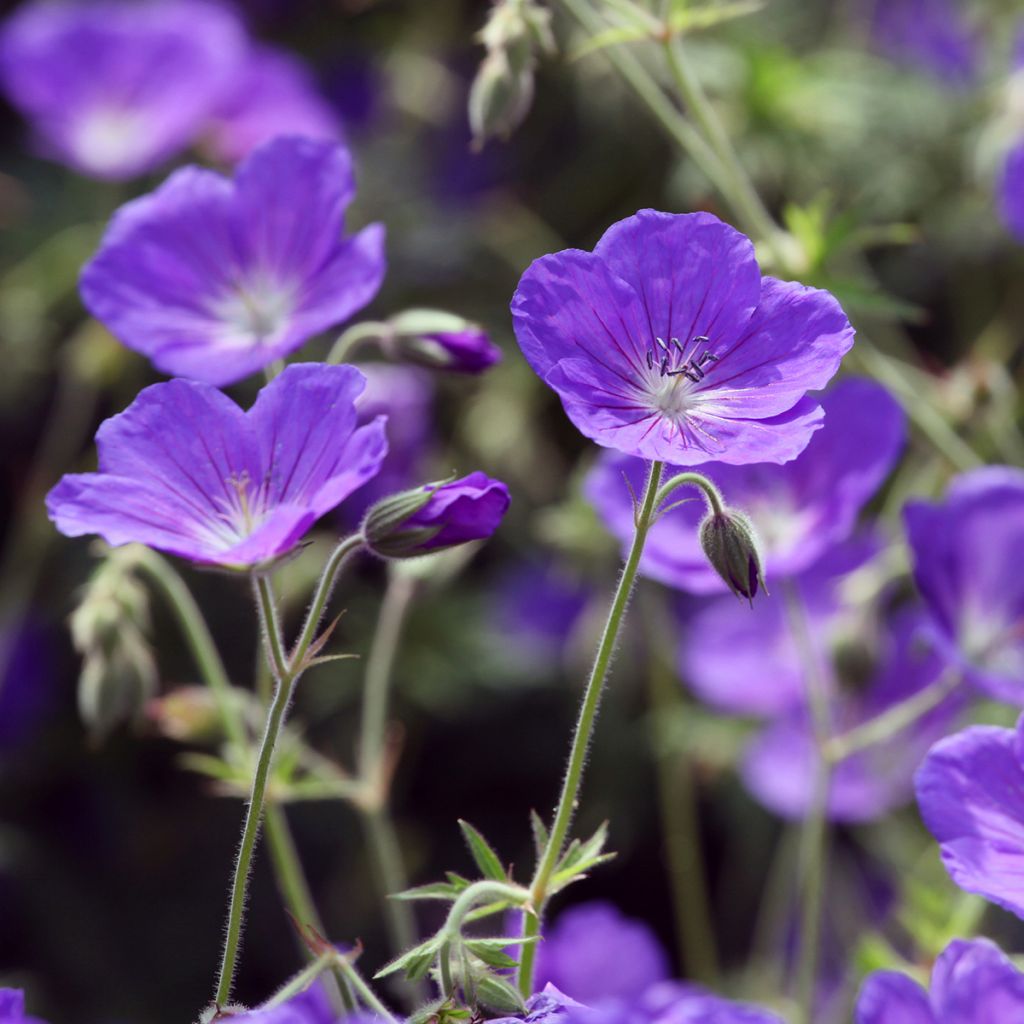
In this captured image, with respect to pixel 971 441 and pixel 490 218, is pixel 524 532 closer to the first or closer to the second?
pixel 490 218

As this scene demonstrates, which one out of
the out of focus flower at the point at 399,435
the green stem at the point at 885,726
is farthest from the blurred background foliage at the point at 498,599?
the green stem at the point at 885,726

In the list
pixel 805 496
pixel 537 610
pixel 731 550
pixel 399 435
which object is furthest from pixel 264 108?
pixel 731 550

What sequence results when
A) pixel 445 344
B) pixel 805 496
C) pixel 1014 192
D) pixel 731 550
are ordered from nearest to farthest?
pixel 731 550 → pixel 445 344 → pixel 805 496 → pixel 1014 192

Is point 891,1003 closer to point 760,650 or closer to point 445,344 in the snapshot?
point 445,344

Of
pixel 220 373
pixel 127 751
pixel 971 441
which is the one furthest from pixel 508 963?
pixel 127 751

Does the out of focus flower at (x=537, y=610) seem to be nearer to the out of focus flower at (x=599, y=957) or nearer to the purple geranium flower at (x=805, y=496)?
the purple geranium flower at (x=805, y=496)
